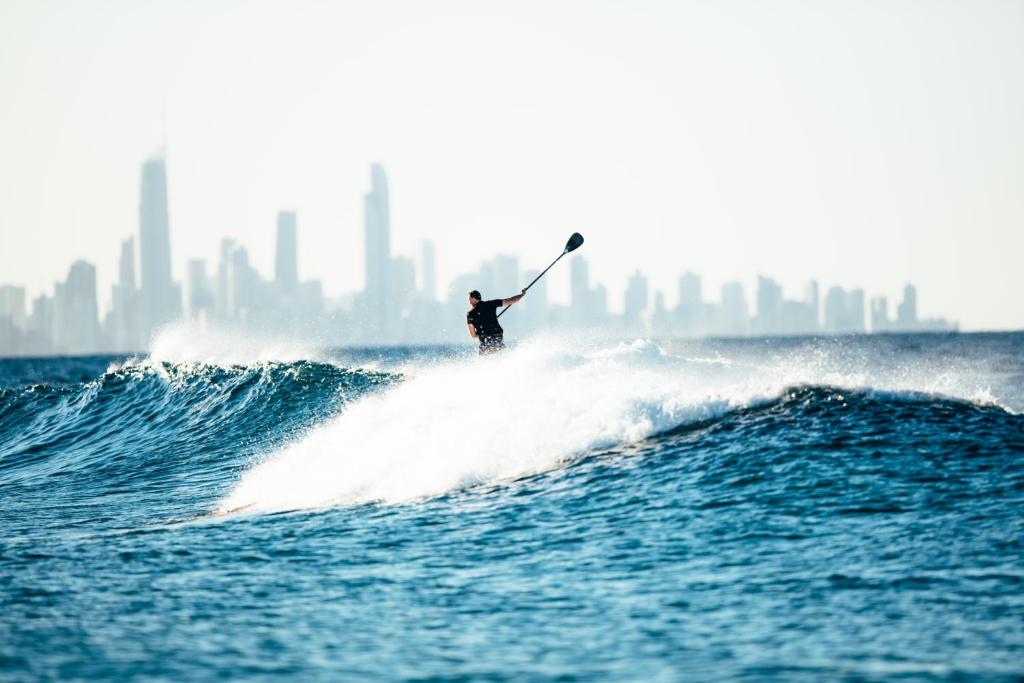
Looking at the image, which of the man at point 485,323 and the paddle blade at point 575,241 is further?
the paddle blade at point 575,241

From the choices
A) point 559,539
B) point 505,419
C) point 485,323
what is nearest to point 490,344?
point 485,323

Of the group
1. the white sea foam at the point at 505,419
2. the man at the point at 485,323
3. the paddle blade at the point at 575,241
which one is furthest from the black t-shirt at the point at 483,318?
the paddle blade at the point at 575,241

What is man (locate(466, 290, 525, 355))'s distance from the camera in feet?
65.7

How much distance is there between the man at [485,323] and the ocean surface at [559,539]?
0.73m

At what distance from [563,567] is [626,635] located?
2.09 m

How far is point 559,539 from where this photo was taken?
36.1 feet

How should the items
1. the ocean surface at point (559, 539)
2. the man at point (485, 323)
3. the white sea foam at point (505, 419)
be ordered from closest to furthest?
the ocean surface at point (559, 539), the white sea foam at point (505, 419), the man at point (485, 323)

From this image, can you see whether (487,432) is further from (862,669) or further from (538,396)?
(862,669)

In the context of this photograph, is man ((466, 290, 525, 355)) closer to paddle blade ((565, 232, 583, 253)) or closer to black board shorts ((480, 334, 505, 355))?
black board shorts ((480, 334, 505, 355))

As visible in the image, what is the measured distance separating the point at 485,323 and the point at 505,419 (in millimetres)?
4341

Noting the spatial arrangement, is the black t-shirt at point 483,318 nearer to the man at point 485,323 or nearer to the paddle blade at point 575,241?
the man at point 485,323

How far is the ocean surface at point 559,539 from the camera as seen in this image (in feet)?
25.0

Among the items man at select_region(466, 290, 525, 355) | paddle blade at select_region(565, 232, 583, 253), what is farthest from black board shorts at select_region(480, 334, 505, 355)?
paddle blade at select_region(565, 232, 583, 253)

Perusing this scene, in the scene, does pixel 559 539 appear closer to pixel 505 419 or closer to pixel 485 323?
pixel 505 419
